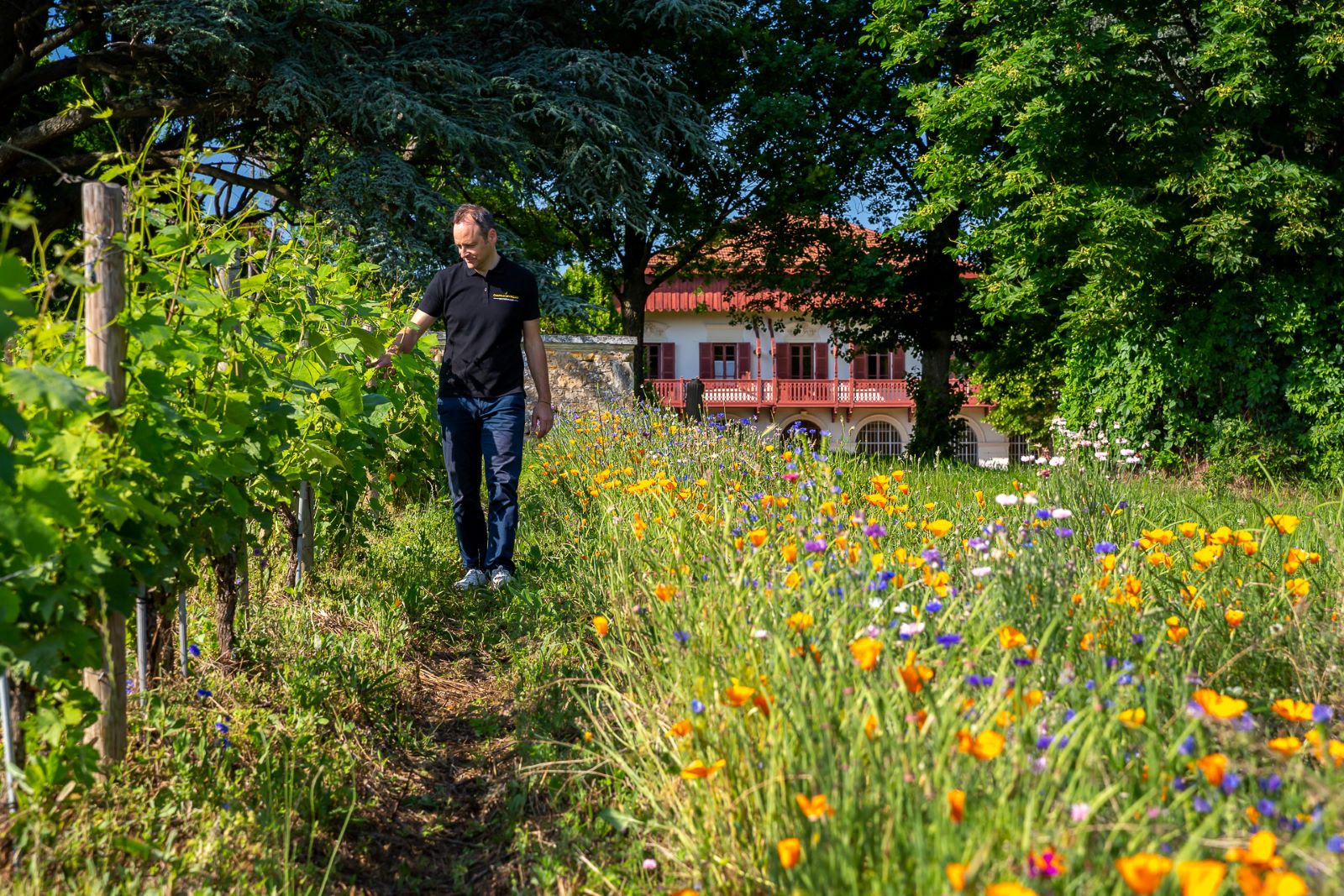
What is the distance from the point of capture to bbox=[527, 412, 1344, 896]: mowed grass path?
135 centimetres

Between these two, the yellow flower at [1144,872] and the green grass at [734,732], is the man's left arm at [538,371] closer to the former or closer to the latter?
the green grass at [734,732]

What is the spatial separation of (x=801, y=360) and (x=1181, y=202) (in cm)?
2325

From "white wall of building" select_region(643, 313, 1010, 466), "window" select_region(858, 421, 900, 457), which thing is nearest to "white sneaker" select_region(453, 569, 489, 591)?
"white wall of building" select_region(643, 313, 1010, 466)

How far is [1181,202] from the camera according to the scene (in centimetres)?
1130

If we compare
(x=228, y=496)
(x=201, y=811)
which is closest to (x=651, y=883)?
(x=201, y=811)

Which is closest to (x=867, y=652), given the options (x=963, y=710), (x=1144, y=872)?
(x=963, y=710)

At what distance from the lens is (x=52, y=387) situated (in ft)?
5.25

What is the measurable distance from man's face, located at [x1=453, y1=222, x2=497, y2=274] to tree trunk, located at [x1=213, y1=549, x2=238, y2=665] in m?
1.93

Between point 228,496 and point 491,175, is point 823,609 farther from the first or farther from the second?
point 491,175

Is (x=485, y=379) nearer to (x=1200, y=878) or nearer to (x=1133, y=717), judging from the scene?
(x=1133, y=717)

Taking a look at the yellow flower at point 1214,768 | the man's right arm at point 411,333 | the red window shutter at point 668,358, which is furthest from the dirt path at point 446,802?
the red window shutter at point 668,358

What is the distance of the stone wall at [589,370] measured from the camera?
508 inches

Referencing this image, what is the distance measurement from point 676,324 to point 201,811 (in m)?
31.8

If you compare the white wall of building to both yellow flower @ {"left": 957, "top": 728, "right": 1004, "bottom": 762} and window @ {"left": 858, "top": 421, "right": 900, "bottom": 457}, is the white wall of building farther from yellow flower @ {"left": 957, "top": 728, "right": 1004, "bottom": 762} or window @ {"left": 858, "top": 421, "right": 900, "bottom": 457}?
yellow flower @ {"left": 957, "top": 728, "right": 1004, "bottom": 762}
